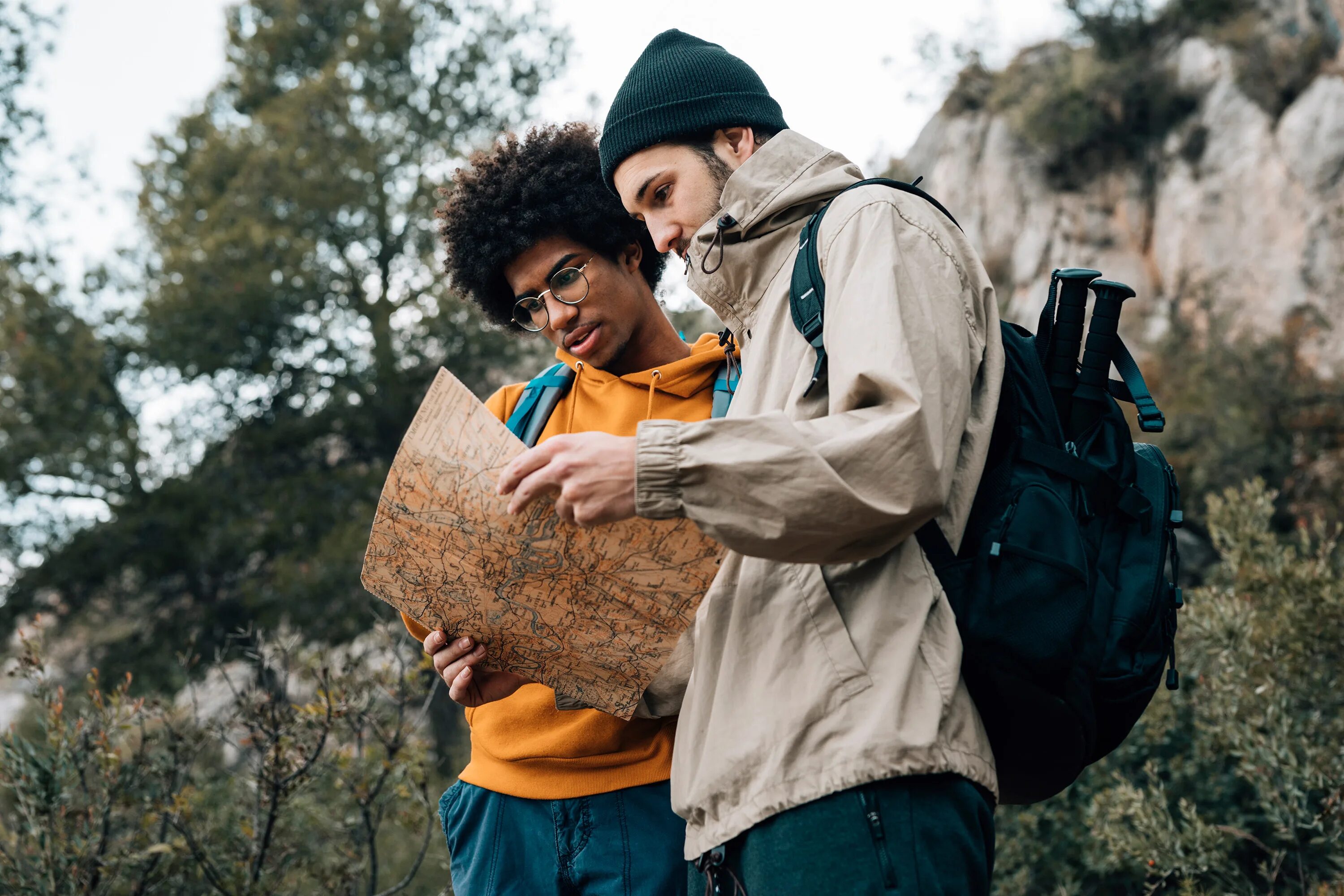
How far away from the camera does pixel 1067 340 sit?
148cm

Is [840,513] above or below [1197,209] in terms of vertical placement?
above

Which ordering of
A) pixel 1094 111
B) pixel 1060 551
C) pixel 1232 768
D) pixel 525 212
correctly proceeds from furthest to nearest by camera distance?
1. pixel 1094 111
2. pixel 1232 768
3. pixel 525 212
4. pixel 1060 551

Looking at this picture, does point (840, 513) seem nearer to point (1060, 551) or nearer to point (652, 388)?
point (1060, 551)

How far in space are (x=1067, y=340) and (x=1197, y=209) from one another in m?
14.1

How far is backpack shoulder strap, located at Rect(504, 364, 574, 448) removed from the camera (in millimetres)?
2172

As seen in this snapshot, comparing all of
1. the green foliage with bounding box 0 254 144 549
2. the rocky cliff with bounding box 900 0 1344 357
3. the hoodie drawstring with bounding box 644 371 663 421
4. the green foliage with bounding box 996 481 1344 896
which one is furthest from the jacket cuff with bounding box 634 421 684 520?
the green foliage with bounding box 0 254 144 549

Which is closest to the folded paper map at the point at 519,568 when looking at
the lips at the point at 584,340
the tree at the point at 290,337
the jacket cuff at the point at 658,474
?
the jacket cuff at the point at 658,474

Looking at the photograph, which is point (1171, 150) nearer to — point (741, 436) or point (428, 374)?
point (428, 374)

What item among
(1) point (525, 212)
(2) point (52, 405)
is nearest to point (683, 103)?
(1) point (525, 212)

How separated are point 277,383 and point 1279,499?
36.8 feet

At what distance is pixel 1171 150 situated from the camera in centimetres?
1444

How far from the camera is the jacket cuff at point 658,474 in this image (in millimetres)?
1197

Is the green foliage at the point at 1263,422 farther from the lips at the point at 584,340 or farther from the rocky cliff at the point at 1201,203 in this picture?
the lips at the point at 584,340

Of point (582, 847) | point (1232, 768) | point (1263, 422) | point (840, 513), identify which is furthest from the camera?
point (1263, 422)
